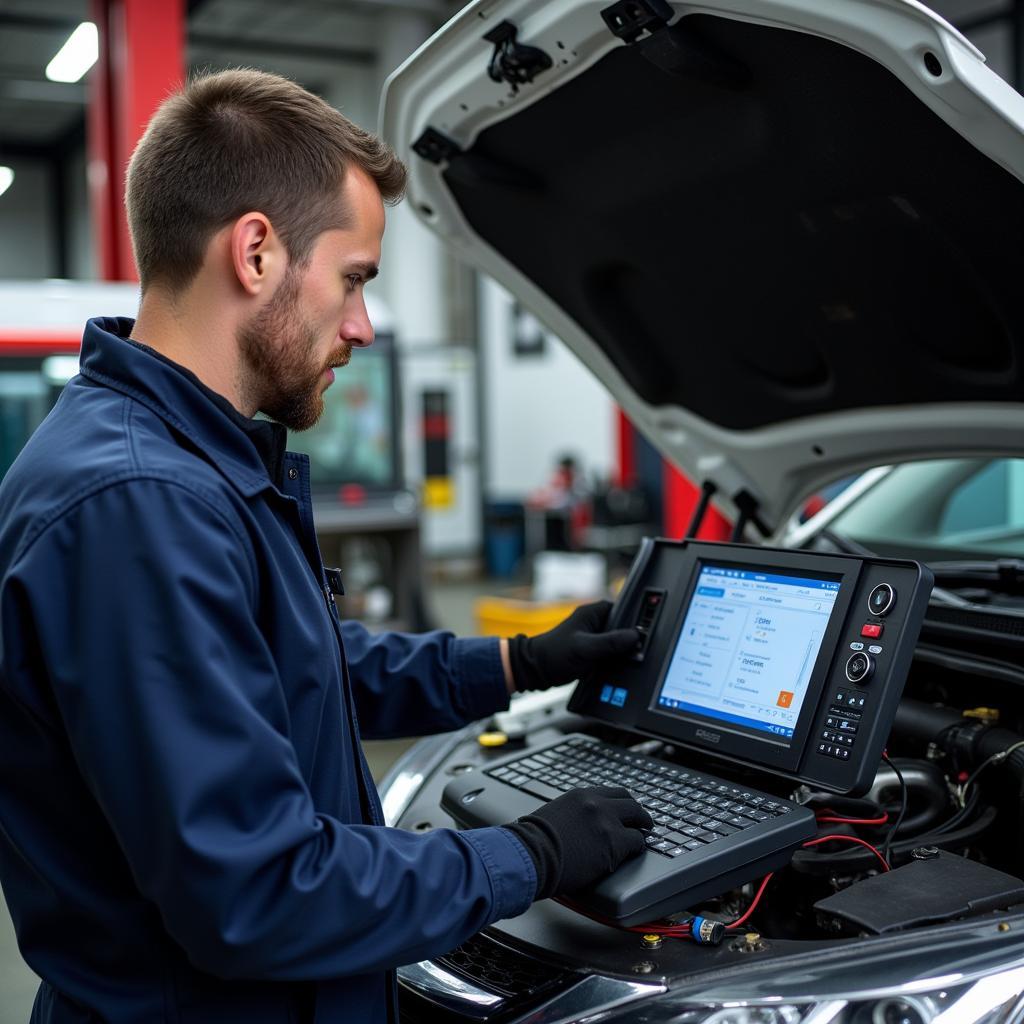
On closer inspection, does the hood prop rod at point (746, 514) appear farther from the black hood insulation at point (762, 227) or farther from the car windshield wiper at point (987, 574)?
the car windshield wiper at point (987, 574)

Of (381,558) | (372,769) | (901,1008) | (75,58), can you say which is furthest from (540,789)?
(75,58)

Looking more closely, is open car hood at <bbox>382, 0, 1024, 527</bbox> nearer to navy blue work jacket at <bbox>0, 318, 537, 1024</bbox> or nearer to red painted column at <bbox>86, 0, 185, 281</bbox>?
navy blue work jacket at <bbox>0, 318, 537, 1024</bbox>

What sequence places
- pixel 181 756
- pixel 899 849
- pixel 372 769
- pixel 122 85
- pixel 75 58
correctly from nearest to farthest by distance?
1. pixel 181 756
2. pixel 899 849
3. pixel 372 769
4. pixel 122 85
5. pixel 75 58

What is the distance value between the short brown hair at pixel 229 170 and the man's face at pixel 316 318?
18 mm

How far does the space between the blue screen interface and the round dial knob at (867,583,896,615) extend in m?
0.05

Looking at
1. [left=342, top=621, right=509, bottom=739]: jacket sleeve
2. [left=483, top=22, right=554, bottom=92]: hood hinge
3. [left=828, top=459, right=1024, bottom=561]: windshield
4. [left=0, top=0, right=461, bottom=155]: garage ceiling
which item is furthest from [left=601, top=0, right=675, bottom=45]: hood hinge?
[left=0, top=0, right=461, bottom=155]: garage ceiling

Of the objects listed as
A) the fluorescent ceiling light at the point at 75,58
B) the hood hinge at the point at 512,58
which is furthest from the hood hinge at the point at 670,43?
the fluorescent ceiling light at the point at 75,58

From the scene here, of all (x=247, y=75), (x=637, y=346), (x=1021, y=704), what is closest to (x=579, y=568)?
(x=637, y=346)

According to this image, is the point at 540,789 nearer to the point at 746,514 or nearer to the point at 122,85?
the point at 746,514

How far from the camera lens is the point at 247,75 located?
1106 mm

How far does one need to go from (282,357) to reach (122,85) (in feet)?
18.2

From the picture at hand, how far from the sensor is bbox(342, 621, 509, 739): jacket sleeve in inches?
59.0

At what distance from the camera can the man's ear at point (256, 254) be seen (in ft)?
3.31

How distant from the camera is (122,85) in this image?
19.2 feet
